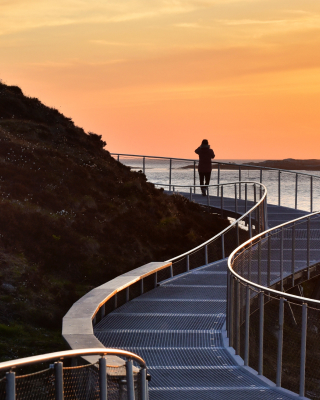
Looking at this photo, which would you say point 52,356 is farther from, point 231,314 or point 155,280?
point 155,280

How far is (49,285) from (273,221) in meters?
7.60

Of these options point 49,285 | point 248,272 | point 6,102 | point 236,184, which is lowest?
point 49,285

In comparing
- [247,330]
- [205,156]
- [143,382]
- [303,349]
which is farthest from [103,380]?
[205,156]

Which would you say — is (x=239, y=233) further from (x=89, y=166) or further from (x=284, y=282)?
(x=89, y=166)

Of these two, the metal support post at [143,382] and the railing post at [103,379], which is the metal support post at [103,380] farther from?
the metal support post at [143,382]

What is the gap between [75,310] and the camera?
26.5ft

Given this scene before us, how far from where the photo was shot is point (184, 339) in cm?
835

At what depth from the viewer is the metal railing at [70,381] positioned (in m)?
3.43

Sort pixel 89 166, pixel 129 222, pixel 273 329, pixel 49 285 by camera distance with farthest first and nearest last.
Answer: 1. pixel 89 166
2. pixel 129 222
3. pixel 49 285
4. pixel 273 329

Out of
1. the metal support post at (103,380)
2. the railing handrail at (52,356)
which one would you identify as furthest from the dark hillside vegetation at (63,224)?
the railing handrail at (52,356)

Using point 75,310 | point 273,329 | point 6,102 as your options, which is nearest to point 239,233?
point 75,310

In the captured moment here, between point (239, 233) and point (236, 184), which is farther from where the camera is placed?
point (236, 184)

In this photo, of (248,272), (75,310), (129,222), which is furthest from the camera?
(129,222)

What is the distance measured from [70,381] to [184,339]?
4.50m
